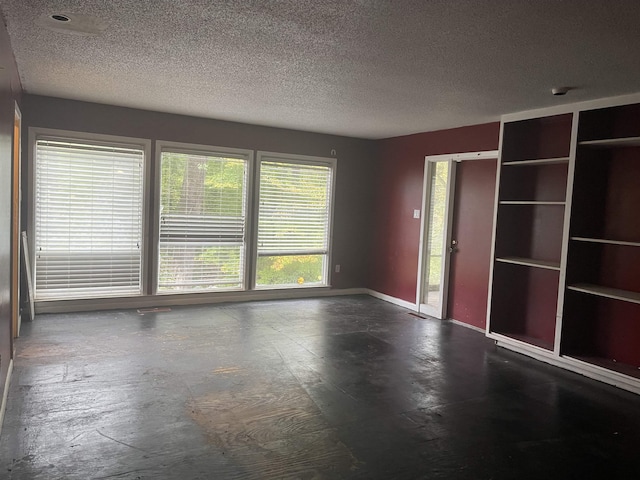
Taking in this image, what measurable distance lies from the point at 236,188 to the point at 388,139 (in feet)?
8.00

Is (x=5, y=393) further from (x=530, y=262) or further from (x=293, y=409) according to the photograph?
(x=530, y=262)

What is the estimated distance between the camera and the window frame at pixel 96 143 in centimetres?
507

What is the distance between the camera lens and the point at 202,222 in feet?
20.0

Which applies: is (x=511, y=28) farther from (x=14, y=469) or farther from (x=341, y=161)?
(x=341, y=161)

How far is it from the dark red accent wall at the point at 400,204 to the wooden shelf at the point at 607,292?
2.21 meters

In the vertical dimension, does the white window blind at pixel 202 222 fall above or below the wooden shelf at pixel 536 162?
below

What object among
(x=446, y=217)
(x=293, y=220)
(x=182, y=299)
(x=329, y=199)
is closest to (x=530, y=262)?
(x=446, y=217)

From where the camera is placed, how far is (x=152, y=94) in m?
4.71

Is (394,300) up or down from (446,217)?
down

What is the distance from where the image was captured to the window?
6.54 m

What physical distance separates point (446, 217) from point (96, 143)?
170 inches

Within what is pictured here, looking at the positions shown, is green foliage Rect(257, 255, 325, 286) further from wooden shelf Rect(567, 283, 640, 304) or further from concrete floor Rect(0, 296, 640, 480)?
wooden shelf Rect(567, 283, 640, 304)

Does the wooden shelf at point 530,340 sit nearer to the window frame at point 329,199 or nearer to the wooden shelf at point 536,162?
the wooden shelf at point 536,162

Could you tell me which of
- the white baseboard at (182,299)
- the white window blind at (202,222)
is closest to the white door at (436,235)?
the white baseboard at (182,299)
